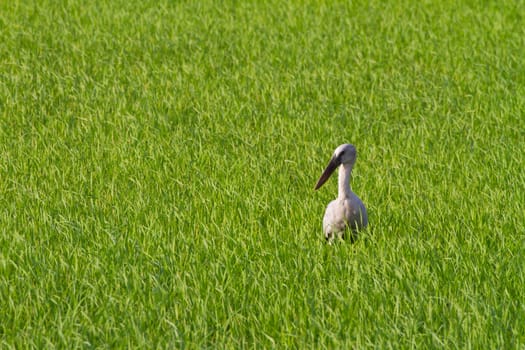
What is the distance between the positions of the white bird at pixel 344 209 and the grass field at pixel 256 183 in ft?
0.34

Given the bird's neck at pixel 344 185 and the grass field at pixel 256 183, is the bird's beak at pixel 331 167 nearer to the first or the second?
the bird's neck at pixel 344 185

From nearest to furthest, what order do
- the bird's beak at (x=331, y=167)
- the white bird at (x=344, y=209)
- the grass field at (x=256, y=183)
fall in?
the grass field at (x=256, y=183) < the white bird at (x=344, y=209) < the bird's beak at (x=331, y=167)

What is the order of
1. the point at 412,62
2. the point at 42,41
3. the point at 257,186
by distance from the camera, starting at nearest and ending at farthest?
1. the point at 257,186
2. the point at 412,62
3. the point at 42,41

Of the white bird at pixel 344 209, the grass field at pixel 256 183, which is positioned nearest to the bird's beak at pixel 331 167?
the white bird at pixel 344 209

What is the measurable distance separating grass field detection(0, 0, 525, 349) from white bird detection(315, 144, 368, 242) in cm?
10

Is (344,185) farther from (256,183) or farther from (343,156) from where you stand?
(256,183)

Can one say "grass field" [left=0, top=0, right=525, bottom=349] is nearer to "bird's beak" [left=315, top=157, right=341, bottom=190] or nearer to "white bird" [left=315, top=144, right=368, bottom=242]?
"white bird" [left=315, top=144, right=368, bottom=242]

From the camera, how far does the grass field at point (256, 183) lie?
4801mm

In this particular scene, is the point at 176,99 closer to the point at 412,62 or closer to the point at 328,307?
the point at 412,62

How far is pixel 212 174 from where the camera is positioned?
7.36 metres

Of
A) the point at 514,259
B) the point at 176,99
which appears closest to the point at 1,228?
the point at 514,259

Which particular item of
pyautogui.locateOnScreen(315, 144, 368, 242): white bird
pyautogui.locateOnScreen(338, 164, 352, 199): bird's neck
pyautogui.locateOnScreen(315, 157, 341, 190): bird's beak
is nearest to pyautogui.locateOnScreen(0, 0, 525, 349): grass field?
pyautogui.locateOnScreen(315, 144, 368, 242): white bird

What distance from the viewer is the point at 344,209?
5688 mm

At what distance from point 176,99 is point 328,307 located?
5468 millimetres
